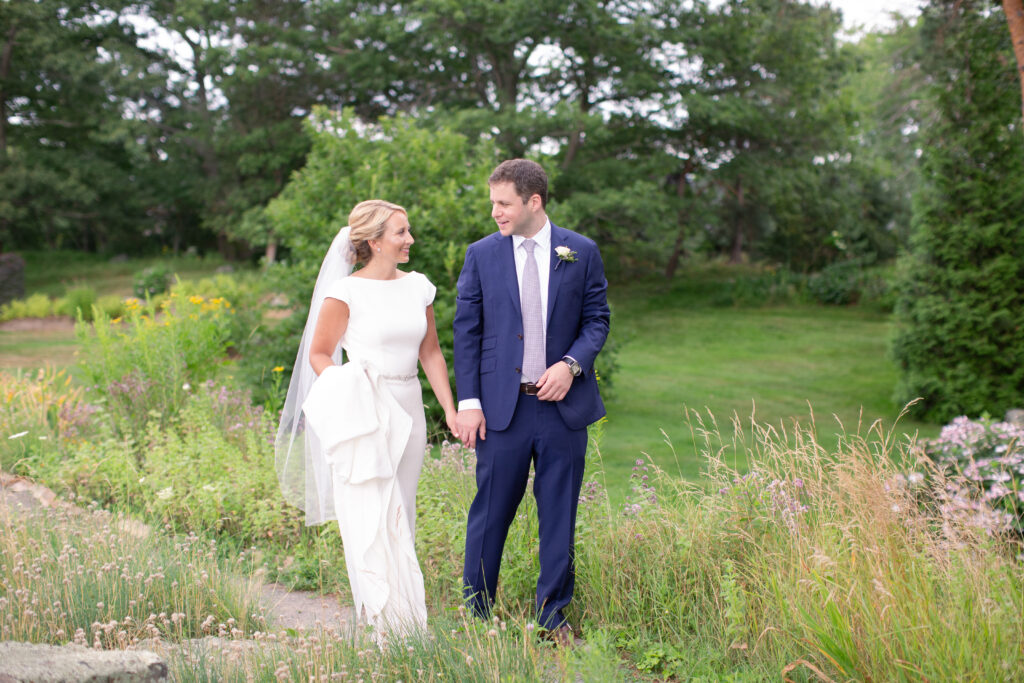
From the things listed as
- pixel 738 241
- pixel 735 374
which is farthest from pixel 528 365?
pixel 738 241

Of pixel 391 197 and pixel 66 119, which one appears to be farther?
pixel 66 119

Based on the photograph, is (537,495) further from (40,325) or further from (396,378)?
(40,325)

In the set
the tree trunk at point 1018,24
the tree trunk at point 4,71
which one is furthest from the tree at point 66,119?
the tree trunk at point 1018,24

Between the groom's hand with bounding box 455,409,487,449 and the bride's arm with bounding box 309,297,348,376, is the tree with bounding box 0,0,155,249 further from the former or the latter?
the groom's hand with bounding box 455,409,487,449

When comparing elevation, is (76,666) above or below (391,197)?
below

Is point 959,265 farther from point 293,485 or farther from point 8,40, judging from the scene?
point 8,40

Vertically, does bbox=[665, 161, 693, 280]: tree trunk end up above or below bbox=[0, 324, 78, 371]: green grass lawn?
above

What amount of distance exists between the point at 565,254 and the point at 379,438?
112 centimetres

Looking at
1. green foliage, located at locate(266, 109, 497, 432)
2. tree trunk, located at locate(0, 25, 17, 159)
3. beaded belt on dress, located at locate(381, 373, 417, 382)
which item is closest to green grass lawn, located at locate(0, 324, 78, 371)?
green foliage, located at locate(266, 109, 497, 432)

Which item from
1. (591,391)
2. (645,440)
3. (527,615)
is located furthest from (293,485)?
(645,440)

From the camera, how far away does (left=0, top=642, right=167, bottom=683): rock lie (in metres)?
2.29

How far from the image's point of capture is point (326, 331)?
11.9ft

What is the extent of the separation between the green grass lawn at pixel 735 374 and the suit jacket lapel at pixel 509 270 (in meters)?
1.87

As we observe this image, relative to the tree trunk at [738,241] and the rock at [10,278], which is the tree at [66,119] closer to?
the rock at [10,278]
